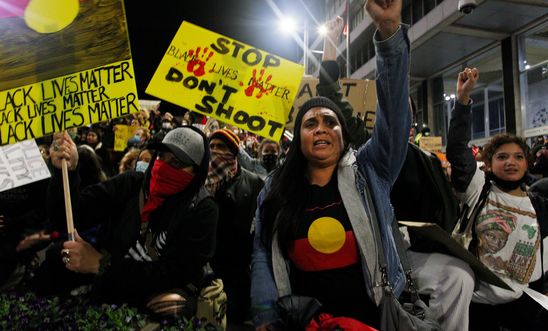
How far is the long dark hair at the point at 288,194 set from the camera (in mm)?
2104

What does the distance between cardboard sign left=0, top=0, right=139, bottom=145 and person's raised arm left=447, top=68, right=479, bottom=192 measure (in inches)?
84.3

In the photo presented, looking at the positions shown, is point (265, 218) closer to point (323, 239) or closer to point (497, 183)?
point (323, 239)

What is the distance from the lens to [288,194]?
2199 mm

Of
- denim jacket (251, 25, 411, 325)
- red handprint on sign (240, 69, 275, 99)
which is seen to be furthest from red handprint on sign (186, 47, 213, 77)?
denim jacket (251, 25, 411, 325)

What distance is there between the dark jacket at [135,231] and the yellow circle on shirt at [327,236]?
34.5 inches

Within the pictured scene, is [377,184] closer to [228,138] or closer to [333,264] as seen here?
[333,264]

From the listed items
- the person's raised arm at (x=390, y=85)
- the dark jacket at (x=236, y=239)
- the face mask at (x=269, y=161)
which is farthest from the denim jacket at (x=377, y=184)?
the face mask at (x=269, y=161)

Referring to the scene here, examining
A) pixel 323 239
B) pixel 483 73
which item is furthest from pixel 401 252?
pixel 483 73

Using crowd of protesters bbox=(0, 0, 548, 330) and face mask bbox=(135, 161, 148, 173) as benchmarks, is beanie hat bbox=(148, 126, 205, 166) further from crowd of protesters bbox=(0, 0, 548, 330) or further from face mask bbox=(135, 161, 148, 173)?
face mask bbox=(135, 161, 148, 173)

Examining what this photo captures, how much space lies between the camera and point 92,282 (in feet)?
8.68

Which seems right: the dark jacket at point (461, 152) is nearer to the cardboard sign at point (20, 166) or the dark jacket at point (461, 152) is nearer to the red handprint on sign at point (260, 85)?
the red handprint on sign at point (260, 85)

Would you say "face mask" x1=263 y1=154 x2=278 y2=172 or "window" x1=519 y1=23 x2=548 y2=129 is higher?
"window" x1=519 y1=23 x2=548 y2=129

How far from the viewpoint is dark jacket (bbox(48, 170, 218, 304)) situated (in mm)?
2393

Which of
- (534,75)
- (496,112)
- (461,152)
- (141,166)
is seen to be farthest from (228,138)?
(496,112)
